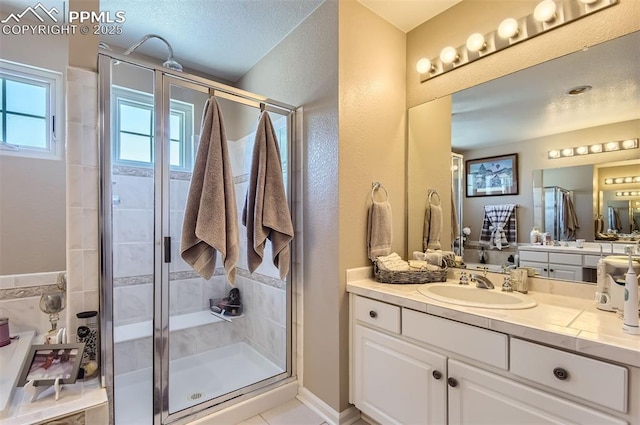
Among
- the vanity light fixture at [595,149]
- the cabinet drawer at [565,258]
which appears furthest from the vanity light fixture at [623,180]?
the cabinet drawer at [565,258]

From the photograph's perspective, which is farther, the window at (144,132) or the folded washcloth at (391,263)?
the window at (144,132)

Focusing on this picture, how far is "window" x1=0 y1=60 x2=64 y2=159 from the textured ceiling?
2.82m

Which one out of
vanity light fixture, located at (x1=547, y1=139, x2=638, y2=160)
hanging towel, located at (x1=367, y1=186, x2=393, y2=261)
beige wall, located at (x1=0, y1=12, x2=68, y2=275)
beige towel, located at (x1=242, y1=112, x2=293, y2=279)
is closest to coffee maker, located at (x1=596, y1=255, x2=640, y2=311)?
vanity light fixture, located at (x1=547, y1=139, x2=638, y2=160)

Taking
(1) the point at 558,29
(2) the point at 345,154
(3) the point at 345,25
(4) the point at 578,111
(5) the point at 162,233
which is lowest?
(5) the point at 162,233

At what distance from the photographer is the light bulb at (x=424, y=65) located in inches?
75.4

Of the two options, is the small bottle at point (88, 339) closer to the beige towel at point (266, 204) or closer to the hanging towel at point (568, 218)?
the beige towel at point (266, 204)

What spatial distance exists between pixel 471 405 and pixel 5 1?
11.3 feet

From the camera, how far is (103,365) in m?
1.37

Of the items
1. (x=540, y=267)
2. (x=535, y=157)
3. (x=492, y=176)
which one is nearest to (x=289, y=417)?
(x=540, y=267)

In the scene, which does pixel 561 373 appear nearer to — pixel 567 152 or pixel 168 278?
pixel 567 152

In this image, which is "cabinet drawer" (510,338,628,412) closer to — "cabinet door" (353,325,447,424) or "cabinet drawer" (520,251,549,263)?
"cabinet door" (353,325,447,424)

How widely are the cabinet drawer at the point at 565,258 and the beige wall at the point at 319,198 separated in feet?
3.60

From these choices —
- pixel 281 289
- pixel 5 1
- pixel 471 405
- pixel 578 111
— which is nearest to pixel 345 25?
pixel 578 111

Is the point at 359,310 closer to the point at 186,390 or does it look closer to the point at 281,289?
the point at 281,289
